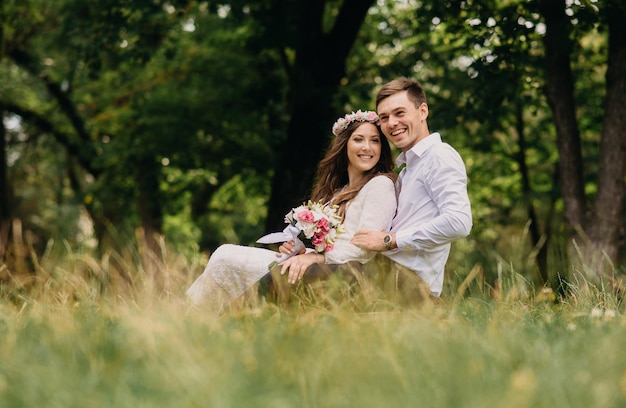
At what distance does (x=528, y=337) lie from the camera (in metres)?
3.24

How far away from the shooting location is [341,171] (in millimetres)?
5004

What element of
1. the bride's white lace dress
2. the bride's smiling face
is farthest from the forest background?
the bride's smiling face

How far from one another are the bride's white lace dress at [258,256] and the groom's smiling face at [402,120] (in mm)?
308

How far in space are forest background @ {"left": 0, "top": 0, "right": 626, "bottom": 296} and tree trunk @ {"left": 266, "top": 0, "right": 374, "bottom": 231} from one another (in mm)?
21

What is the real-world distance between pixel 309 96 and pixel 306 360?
6.93m

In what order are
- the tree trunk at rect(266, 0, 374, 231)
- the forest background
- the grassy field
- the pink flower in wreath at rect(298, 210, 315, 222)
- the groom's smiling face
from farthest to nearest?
the tree trunk at rect(266, 0, 374, 231) → the forest background → the groom's smiling face → the pink flower in wreath at rect(298, 210, 315, 222) → the grassy field

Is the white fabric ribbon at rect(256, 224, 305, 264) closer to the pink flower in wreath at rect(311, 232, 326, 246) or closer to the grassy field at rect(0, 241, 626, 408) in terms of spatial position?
the pink flower in wreath at rect(311, 232, 326, 246)

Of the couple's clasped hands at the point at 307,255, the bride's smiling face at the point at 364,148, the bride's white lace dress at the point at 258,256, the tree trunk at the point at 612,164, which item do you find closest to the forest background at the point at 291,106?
the tree trunk at the point at 612,164

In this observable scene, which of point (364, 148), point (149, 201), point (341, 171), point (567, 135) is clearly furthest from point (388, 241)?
point (149, 201)

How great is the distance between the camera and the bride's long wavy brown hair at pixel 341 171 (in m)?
4.66

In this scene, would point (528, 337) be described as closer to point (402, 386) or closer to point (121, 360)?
point (402, 386)

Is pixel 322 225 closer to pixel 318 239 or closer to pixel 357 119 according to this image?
pixel 318 239

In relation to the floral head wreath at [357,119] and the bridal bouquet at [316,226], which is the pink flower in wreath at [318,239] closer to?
the bridal bouquet at [316,226]

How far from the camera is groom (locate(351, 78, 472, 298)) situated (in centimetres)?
413
